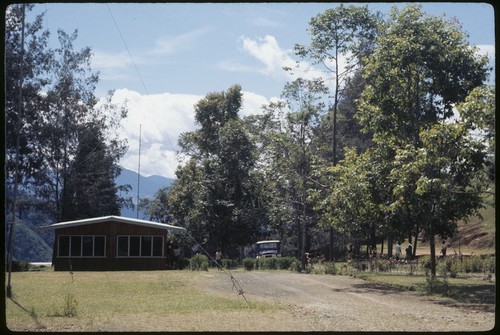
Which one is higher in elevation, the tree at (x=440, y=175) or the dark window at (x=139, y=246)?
the tree at (x=440, y=175)

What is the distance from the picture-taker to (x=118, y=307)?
15.7 m

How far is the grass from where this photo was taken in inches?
506

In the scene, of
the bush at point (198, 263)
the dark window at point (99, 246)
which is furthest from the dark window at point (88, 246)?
the bush at point (198, 263)

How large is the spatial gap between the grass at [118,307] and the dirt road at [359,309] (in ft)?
3.94

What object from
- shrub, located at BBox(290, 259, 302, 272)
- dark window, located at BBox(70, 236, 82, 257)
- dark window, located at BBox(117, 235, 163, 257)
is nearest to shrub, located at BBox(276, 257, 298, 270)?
shrub, located at BBox(290, 259, 302, 272)

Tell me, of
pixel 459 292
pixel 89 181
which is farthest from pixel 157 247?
pixel 459 292

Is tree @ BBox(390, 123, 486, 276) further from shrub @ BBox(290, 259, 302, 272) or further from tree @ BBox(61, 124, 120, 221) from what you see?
tree @ BBox(61, 124, 120, 221)

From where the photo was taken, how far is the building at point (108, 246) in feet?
116

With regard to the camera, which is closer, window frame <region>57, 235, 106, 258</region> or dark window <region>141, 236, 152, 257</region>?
window frame <region>57, 235, 106, 258</region>

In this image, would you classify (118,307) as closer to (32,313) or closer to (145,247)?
(32,313)

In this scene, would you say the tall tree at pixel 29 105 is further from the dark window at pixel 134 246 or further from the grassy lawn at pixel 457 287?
the grassy lawn at pixel 457 287

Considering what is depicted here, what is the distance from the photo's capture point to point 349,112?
5069 centimetres

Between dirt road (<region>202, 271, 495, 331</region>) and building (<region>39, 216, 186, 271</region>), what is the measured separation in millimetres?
12104

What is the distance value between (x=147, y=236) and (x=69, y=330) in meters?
23.8
